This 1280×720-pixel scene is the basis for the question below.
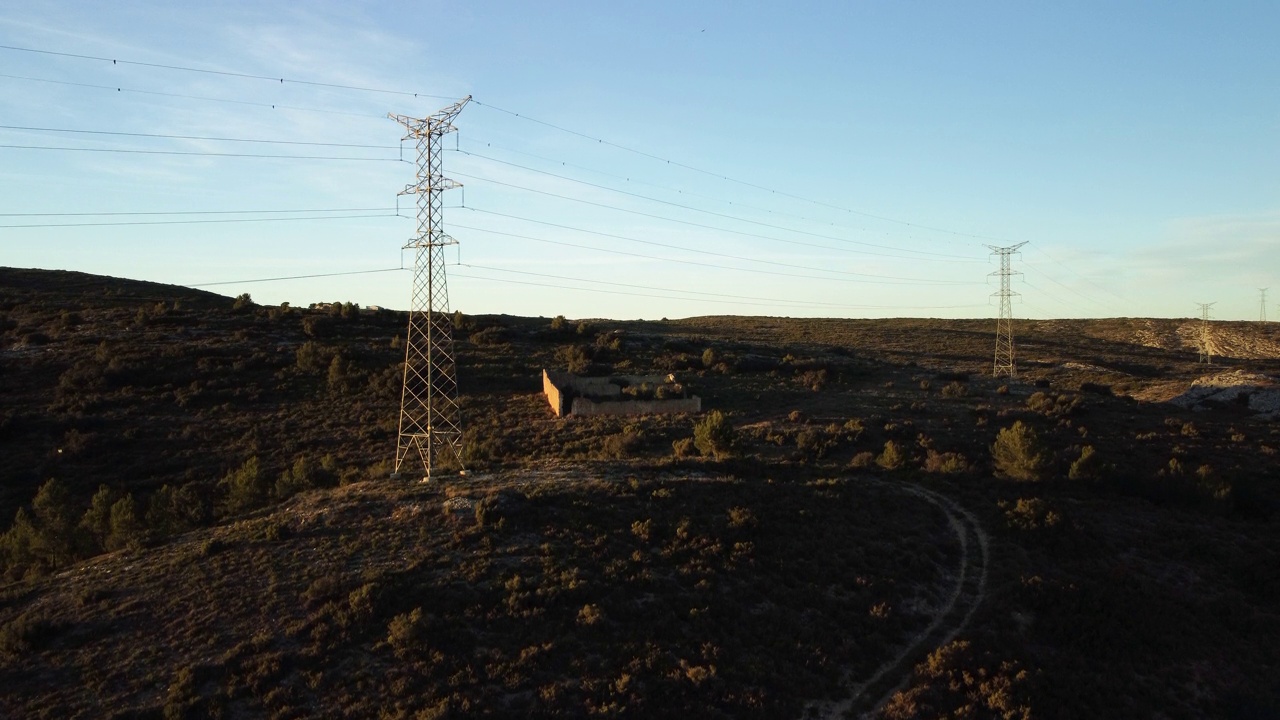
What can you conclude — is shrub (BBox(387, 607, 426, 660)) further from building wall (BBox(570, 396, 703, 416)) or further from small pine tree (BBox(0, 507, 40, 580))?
building wall (BBox(570, 396, 703, 416))

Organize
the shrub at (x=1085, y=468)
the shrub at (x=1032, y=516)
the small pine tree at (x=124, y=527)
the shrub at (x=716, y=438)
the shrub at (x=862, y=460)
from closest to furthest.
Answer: the small pine tree at (x=124, y=527) → the shrub at (x=1032, y=516) → the shrub at (x=1085, y=468) → the shrub at (x=862, y=460) → the shrub at (x=716, y=438)

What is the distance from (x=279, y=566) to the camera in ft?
73.6

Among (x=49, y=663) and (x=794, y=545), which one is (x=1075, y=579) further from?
(x=49, y=663)

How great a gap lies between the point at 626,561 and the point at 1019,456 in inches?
846

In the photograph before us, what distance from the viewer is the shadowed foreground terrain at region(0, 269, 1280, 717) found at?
1752 cm

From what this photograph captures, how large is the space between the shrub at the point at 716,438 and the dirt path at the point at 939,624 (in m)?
7.36

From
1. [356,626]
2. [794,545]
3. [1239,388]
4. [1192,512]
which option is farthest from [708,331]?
[356,626]

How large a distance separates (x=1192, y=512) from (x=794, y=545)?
19609mm

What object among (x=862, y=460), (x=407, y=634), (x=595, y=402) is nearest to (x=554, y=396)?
(x=595, y=402)

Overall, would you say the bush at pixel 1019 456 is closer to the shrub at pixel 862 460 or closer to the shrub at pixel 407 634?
the shrub at pixel 862 460

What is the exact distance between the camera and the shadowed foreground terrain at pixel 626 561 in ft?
57.5

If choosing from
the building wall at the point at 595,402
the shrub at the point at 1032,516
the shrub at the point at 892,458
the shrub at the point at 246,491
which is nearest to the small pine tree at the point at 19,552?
the shrub at the point at 246,491

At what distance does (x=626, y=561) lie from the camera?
2253cm

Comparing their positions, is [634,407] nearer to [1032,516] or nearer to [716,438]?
[716,438]
